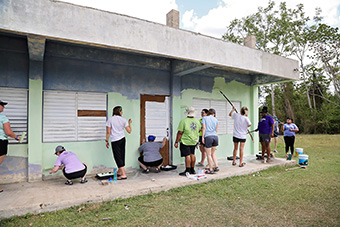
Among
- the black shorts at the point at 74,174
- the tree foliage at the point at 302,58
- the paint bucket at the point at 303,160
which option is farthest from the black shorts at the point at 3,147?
the tree foliage at the point at 302,58

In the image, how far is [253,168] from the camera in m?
6.84

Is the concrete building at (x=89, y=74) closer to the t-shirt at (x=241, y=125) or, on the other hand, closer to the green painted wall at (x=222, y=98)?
the green painted wall at (x=222, y=98)

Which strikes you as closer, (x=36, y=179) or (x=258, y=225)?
(x=258, y=225)

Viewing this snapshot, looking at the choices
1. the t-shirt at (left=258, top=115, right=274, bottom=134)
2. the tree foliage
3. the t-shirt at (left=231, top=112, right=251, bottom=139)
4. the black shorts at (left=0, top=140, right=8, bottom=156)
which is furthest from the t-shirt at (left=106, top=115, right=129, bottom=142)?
A: the tree foliage

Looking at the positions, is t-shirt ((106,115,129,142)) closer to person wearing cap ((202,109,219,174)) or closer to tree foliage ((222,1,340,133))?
person wearing cap ((202,109,219,174))

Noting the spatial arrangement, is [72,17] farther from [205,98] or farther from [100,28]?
[205,98]

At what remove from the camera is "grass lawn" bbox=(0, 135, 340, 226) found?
3.62 m

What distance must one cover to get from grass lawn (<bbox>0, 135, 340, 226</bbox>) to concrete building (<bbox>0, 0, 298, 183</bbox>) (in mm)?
1999

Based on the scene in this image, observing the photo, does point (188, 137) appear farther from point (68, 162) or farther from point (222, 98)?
point (222, 98)

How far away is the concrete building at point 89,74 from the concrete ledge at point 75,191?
61 centimetres

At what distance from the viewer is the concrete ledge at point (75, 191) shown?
3.89 m

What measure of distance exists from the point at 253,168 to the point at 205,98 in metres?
2.70

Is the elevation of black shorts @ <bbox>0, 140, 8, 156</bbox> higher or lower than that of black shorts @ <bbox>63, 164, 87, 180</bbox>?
higher

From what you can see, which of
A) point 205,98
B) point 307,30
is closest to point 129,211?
point 205,98
